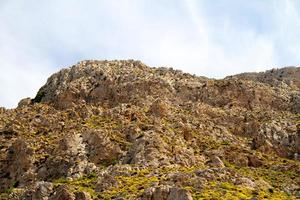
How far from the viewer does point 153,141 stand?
235ft

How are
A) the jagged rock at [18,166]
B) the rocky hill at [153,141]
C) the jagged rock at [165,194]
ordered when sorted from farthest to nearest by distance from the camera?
the jagged rock at [18,166] → the rocky hill at [153,141] → the jagged rock at [165,194]

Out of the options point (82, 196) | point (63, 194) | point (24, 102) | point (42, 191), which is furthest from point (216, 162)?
point (24, 102)

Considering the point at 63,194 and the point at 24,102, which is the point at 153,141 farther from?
the point at 24,102

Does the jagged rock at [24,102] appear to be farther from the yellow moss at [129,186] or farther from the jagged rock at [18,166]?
the yellow moss at [129,186]

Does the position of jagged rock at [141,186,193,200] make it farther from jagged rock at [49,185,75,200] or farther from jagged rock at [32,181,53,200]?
jagged rock at [32,181,53,200]

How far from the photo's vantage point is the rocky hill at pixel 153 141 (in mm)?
60656

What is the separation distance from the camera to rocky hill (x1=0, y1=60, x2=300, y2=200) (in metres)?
60.7

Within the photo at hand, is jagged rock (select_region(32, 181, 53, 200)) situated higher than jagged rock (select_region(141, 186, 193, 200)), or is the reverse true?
jagged rock (select_region(32, 181, 53, 200))

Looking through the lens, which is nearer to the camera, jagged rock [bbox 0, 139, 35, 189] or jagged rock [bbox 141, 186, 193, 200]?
jagged rock [bbox 141, 186, 193, 200]

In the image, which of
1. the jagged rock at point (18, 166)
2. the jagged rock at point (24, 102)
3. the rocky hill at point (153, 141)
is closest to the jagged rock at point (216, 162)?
the rocky hill at point (153, 141)

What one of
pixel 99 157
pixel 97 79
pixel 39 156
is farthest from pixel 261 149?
pixel 97 79

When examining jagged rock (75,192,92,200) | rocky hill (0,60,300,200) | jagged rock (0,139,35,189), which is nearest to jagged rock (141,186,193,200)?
rocky hill (0,60,300,200)

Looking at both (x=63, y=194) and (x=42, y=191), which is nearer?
(x=63, y=194)

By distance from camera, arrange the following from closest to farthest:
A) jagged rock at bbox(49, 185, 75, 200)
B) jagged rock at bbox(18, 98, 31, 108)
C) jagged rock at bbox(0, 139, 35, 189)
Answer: jagged rock at bbox(49, 185, 75, 200) < jagged rock at bbox(0, 139, 35, 189) < jagged rock at bbox(18, 98, 31, 108)
